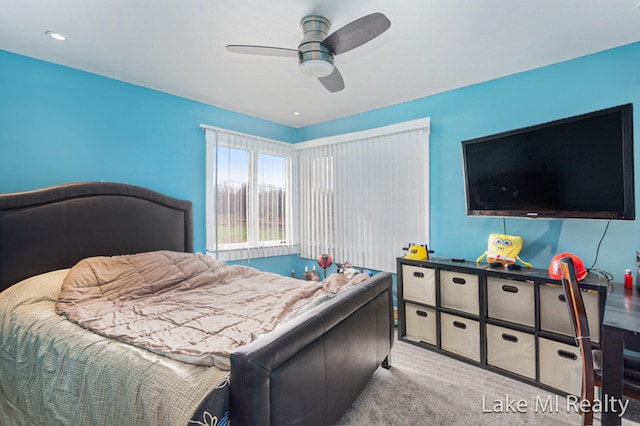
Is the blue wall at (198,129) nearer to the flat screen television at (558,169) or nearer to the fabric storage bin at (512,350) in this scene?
the flat screen television at (558,169)

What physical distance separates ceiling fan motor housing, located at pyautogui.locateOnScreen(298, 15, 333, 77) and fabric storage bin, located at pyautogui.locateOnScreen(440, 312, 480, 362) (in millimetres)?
2374

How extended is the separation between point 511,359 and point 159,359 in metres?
2.54

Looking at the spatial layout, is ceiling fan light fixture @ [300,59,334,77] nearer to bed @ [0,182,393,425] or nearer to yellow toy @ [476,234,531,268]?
bed @ [0,182,393,425]

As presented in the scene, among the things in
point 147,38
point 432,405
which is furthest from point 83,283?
point 432,405

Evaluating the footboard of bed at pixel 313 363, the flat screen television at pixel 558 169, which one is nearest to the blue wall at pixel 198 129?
the flat screen television at pixel 558 169

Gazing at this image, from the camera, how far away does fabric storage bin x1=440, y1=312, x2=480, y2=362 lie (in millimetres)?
2576

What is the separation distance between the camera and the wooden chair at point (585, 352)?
1.44 meters

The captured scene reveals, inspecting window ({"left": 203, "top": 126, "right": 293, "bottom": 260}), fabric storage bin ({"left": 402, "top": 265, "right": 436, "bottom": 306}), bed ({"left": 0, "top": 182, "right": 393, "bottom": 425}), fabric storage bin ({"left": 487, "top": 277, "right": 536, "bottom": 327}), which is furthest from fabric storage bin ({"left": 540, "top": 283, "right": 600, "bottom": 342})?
window ({"left": 203, "top": 126, "right": 293, "bottom": 260})

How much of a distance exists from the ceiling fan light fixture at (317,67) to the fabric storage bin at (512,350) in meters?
2.40

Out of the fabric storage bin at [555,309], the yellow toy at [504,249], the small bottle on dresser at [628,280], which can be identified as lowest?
the fabric storage bin at [555,309]

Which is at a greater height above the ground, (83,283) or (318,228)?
(318,228)

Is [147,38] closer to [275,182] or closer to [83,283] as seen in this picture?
[83,283]

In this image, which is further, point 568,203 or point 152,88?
point 152,88

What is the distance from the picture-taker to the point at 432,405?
201 cm
